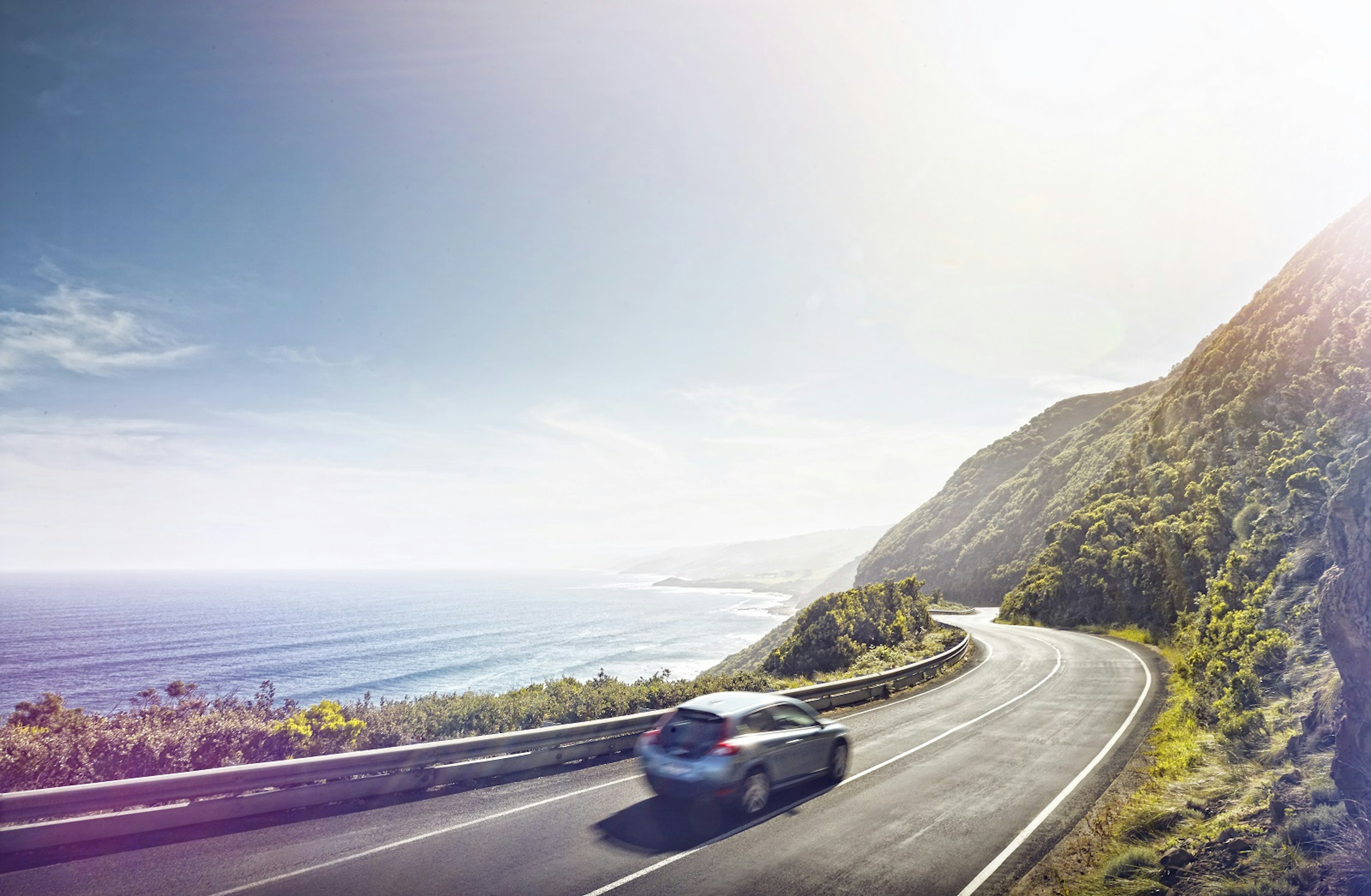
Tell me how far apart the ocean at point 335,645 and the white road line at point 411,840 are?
47.0 metres

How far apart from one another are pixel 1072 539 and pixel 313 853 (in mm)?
49489

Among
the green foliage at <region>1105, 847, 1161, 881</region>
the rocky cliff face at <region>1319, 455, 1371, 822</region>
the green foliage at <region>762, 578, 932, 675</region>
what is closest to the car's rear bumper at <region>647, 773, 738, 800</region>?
the green foliage at <region>1105, 847, 1161, 881</region>

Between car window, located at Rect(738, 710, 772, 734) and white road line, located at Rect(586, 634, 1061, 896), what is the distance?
3.33 feet

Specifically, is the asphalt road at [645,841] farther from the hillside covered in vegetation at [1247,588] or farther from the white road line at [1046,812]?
the hillside covered in vegetation at [1247,588]

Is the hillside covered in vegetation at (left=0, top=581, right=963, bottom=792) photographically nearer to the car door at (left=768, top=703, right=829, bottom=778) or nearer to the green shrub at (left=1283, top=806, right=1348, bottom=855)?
the car door at (left=768, top=703, right=829, bottom=778)

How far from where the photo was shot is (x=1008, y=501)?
76688mm

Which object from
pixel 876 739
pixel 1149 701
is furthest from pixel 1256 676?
pixel 876 739

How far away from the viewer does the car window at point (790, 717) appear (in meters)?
8.77

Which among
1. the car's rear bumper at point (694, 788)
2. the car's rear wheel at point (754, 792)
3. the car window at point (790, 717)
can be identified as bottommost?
the car's rear wheel at point (754, 792)

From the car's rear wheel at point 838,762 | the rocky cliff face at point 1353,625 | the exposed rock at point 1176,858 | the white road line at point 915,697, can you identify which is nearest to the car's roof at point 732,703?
the car's rear wheel at point 838,762

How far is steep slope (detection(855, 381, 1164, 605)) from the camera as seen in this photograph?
63.0 meters

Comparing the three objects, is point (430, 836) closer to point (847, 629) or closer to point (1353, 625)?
point (1353, 625)

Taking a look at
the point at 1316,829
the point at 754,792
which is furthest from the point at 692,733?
the point at 1316,829

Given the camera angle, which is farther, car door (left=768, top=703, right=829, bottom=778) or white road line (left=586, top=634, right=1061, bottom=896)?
car door (left=768, top=703, right=829, bottom=778)
